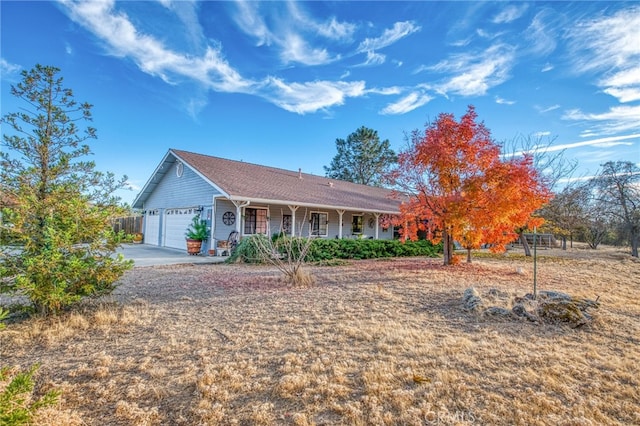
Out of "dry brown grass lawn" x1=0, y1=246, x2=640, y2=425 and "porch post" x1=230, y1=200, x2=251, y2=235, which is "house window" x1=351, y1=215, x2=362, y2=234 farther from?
"dry brown grass lawn" x1=0, y1=246, x2=640, y2=425

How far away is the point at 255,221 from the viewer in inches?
559

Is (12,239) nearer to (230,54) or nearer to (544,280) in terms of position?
(230,54)

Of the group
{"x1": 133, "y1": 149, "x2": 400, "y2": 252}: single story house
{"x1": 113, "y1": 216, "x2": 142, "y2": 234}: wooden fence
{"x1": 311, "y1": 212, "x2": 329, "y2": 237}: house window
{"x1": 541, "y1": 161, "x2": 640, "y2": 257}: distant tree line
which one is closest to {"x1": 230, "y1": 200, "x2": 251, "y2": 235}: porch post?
{"x1": 133, "y1": 149, "x2": 400, "y2": 252}: single story house

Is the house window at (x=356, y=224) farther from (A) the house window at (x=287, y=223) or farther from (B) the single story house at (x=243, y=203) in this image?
(A) the house window at (x=287, y=223)

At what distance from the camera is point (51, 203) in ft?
14.3

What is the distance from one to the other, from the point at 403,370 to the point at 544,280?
296 inches

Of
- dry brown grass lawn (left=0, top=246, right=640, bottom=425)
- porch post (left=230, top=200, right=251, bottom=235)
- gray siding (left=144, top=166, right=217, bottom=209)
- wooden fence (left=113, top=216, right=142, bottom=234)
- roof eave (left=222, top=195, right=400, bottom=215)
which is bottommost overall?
dry brown grass lawn (left=0, top=246, right=640, bottom=425)

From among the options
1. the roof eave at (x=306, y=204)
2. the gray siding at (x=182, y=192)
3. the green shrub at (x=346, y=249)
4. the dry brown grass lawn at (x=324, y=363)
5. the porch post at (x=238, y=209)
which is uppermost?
the gray siding at (x=182, y=192)

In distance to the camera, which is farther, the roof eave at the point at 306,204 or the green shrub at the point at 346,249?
the roof eave at the point at 306,204

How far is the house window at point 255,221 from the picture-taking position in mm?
13891

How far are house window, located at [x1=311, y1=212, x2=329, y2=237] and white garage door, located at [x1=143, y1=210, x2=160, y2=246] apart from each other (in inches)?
336

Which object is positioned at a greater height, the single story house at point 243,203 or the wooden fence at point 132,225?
the single story house at point 243,203

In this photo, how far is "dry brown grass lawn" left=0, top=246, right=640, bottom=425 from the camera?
230 centimetres

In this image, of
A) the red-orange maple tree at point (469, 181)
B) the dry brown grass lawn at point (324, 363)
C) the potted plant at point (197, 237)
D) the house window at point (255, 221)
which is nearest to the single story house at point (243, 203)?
the house window at point (255, 221)
